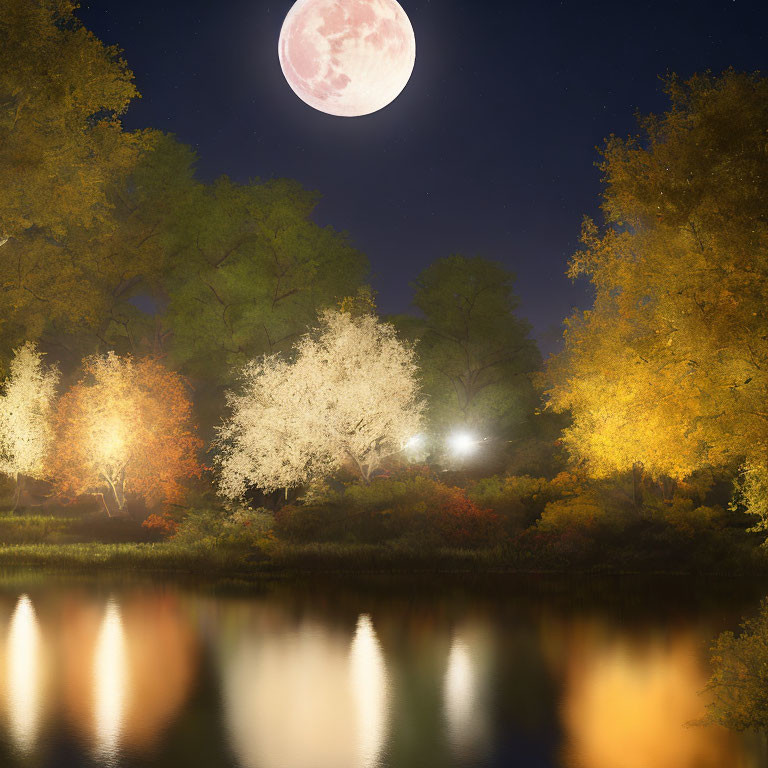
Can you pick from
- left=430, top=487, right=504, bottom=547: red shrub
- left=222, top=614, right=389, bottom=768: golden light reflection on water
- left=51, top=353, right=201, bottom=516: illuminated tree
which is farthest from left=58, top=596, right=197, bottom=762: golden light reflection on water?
left=51, top=353, right=201, bottom=516: illuminated tree

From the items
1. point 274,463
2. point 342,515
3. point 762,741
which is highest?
point 274,463

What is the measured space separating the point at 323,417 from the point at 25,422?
51.9 feet

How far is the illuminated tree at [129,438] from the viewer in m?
33.0

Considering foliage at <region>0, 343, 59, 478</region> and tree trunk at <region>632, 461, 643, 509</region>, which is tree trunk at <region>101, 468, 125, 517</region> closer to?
foliage at <region>0, 343, 59, 478</region>

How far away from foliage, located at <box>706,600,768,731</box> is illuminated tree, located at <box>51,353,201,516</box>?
84.1ft

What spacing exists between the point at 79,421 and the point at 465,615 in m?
21.7

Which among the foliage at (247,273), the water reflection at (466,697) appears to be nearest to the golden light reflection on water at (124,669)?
the water reflection at (466,697)

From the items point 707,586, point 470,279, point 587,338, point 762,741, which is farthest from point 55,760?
point 470,279

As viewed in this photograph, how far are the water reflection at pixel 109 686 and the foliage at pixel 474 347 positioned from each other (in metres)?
35.6

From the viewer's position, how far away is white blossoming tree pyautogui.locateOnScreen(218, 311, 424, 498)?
31.1m

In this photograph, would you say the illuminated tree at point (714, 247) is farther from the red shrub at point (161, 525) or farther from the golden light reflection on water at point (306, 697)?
the red shrub at point (161, 525)

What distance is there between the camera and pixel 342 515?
2803 cm

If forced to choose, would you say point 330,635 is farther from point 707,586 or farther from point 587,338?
point 587,338

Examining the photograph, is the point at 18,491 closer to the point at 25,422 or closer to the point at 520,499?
the point at 25,422
